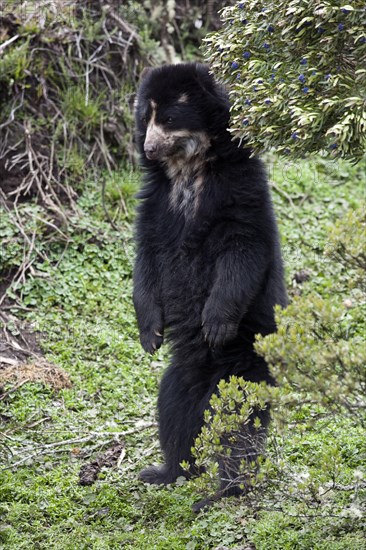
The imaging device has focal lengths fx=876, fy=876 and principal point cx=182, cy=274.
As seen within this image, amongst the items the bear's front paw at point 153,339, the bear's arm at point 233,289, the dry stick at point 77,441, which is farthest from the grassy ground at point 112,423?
the bear's front paw at point 153,339

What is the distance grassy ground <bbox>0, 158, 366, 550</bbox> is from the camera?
410 cm

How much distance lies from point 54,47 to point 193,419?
4323 mm

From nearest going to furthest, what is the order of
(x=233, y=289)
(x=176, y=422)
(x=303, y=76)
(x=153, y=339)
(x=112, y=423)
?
(x=303, y=76) < (x=233, y=289) < (x=176, y=422) < (x=153, y=339) < (x=112, y=423)

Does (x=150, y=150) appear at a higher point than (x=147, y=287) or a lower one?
higher

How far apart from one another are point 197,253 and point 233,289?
38 cm

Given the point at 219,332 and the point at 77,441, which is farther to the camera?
the point at 77,441

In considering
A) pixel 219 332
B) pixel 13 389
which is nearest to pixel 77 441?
pixel 13 389

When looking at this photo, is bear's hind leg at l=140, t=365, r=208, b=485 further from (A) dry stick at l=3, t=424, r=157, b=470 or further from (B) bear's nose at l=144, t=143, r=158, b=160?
(B) bear's nose at l=144, t=143, r=158, b=160

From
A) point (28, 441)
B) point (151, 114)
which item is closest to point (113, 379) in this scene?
point (28, 441)

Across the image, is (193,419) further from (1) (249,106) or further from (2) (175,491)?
(1) (249,106)

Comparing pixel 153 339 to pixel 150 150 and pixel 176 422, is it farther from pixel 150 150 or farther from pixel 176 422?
pixel 150 150

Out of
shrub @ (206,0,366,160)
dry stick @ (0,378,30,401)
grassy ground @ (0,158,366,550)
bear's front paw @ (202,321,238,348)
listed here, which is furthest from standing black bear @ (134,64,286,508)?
dry stick @ (0,378,30,401)

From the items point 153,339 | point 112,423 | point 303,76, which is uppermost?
point 303,76

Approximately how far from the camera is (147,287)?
514cm
